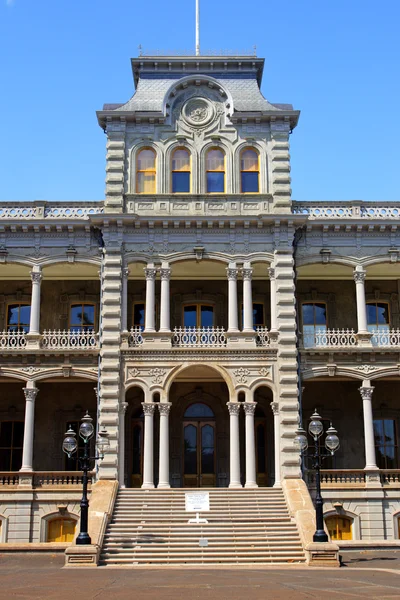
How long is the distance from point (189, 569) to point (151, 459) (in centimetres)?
797

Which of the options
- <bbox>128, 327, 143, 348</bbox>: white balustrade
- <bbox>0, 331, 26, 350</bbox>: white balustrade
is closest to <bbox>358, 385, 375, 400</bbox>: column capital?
<bbox>128, 327, 143, 348</bbox>: white balustrade

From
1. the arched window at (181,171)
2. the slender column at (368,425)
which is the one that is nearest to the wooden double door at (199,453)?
the slender column at (368,425)

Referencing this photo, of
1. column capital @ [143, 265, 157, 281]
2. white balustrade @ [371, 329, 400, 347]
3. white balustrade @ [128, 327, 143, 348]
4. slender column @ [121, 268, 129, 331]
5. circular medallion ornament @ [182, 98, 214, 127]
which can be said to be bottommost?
white balustrade @ [128, 327, 143, 348]

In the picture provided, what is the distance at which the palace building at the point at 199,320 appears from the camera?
96.6ft

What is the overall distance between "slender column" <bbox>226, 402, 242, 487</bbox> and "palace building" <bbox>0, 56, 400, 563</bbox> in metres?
0.05

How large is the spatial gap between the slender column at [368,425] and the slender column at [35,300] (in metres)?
13.0

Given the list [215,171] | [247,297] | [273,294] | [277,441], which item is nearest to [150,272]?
[247,297]

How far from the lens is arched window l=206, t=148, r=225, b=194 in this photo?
32156 mm

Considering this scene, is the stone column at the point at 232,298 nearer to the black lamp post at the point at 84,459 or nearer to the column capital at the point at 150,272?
the column capital at the point at 150,272

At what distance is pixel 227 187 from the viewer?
3194 centimetres

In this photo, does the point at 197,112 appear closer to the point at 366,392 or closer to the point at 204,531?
the point at 366,392

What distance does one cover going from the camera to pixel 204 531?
2533 cm

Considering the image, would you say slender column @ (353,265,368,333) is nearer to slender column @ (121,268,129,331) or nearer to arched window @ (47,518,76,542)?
slender column @ (121,268,129,331)

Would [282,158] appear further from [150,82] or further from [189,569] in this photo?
[189,569]
